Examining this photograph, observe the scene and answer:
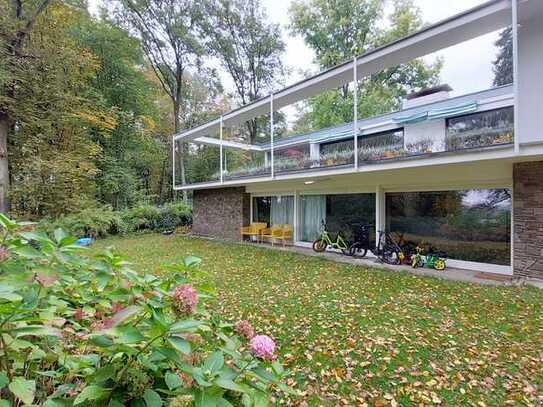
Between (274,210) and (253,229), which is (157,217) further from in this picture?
(274,210)

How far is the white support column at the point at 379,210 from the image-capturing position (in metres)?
8.53

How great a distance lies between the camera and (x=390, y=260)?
7.82 metres

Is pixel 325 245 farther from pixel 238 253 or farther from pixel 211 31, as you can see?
pixel 211 31

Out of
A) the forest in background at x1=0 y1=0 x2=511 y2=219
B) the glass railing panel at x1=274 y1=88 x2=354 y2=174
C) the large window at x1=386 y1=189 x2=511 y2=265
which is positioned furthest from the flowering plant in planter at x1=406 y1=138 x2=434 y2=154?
the forest in background at x1=0 y1=0 x2=511 y2=219

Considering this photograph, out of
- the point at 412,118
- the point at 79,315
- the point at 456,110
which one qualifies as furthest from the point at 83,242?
the point at 456,110

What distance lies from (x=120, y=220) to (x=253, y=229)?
7.56 meters

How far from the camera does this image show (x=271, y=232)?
11.1 m

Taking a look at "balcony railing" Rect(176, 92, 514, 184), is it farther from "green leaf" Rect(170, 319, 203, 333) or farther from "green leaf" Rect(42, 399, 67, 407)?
"green leaf" Rect(42, 399, 67, 407)

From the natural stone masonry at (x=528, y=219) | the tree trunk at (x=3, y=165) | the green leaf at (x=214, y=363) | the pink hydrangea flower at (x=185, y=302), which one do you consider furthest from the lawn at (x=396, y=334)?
the tree trunk at (x=3, y=165)

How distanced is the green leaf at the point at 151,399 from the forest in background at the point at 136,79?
14.3m

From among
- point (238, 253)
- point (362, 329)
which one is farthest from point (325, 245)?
point (362, 329)

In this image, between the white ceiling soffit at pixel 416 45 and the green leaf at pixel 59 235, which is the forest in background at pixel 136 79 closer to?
the white ceiling soffit at pixel 416 45

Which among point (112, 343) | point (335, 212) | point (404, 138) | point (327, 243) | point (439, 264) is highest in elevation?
point (404, 138)

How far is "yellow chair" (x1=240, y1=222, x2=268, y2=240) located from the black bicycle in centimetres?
395
